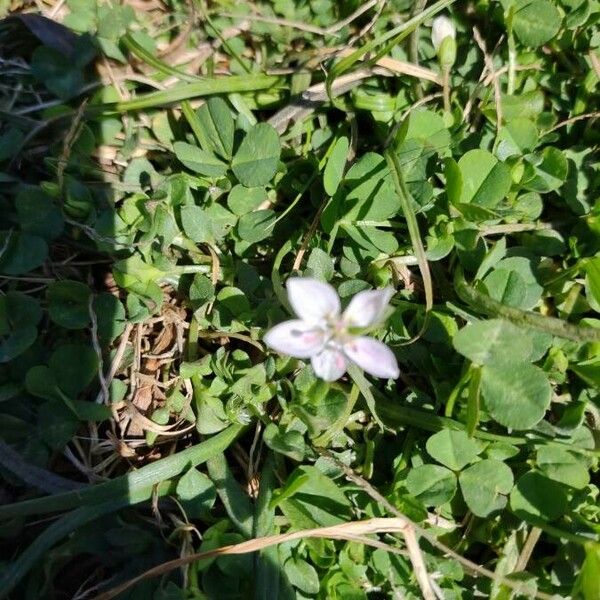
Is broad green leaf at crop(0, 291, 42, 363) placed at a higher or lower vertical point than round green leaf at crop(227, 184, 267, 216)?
lower

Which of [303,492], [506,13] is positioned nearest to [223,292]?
[303,492]

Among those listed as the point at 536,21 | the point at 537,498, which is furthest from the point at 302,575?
the point at 536,21

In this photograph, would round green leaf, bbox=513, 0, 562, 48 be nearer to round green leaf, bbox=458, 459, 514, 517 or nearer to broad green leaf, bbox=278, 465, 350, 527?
round green leaf, bbox=458, 459, 514, 517

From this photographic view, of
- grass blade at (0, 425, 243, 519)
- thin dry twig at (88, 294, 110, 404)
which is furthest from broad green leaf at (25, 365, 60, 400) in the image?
grass blade at (0, 425, 243, 519)

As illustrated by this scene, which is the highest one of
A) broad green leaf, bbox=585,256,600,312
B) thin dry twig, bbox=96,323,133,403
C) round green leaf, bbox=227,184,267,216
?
round green leaf, bbox=227,184,267,216

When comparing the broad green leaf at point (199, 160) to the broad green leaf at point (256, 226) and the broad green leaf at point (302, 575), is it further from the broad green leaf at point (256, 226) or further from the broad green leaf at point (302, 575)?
the broad green leaf at point (302, 575)

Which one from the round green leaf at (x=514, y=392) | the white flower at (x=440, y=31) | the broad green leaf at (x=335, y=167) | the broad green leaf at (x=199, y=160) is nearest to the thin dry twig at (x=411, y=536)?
the round green leaf at (x=514, y=392)
